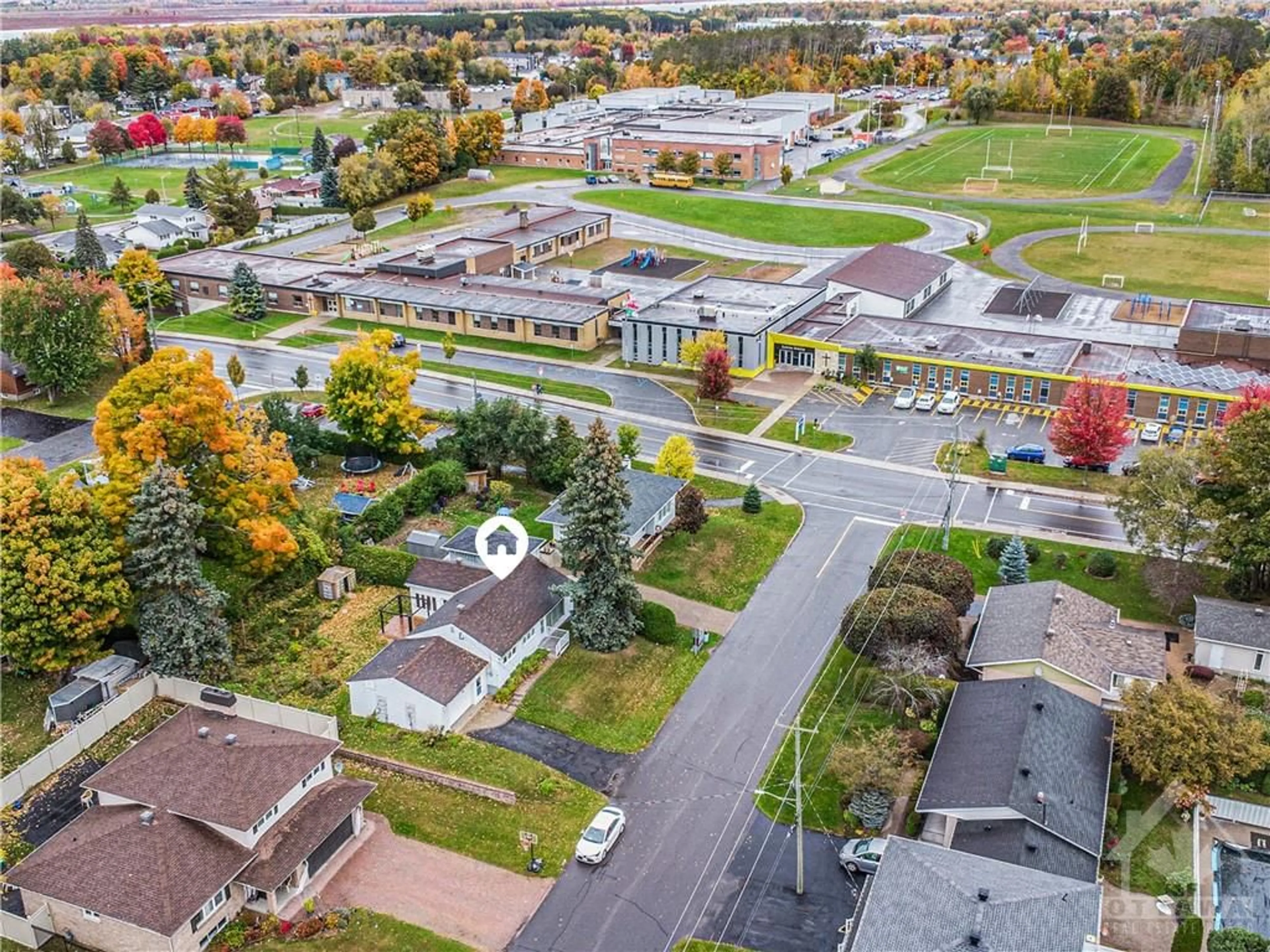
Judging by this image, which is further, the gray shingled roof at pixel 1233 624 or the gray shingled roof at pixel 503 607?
the gray shingled roof at pixel 503 607

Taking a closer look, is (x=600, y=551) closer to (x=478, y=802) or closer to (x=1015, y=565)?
(x=478, y=802)

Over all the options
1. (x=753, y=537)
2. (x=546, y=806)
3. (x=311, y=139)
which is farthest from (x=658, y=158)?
(x=546, y=806)

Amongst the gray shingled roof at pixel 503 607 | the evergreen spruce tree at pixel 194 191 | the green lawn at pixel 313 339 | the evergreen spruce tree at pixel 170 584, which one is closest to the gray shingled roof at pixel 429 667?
the gray shingled roof at pixel 503 607

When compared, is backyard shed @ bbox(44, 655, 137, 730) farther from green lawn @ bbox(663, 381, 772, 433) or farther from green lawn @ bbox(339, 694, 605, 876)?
green lawn @ bbox(663, 381, 772, 433)

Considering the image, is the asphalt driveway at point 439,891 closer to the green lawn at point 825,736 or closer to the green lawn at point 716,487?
the green lawn at point 825,736

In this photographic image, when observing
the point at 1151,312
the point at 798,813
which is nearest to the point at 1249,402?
the point at 798,813
